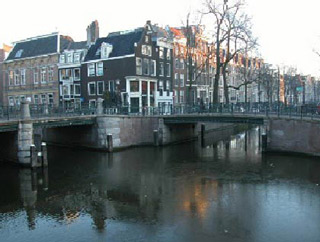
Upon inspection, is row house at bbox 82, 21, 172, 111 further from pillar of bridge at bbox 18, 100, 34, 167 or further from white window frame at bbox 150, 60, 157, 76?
pillar of bridge at bbox 18, 100, 34, 167

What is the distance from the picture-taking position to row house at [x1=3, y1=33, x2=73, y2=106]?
186 feet

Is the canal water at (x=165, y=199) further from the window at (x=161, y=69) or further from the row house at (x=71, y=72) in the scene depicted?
the row house at (x=71, y=72)

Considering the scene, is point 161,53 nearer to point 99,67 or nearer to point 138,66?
point 138,66

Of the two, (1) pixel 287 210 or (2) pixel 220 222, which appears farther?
(1) pixel 287 210

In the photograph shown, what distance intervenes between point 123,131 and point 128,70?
1435 centimetres

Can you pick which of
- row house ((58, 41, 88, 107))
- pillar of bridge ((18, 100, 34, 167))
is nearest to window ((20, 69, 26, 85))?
row house ((58, 41, 88, 107))

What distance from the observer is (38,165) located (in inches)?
1054

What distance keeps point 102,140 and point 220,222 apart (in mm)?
21837

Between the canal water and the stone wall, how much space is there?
1.13 m

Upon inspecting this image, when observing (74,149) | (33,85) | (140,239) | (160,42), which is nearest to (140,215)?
(140,239)

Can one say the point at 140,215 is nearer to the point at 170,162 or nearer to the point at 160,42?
the point at 170,162

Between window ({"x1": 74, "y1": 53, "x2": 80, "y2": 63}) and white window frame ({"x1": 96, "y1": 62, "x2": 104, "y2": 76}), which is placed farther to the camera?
window ({"x1": 74, "y1": 53, "x2": 80, "y2": 63})

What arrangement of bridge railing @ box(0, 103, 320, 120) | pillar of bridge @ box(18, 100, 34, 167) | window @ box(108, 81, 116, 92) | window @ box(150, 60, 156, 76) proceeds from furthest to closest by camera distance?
window @ box(150, 60, 156, 76)
window @ box(108, 81, 116, 92)
bridge railing @ box(0, 103, 320, 120)
pillar of bridge @ box(18, 100, 34, 167)

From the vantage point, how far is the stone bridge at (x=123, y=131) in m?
27.0
